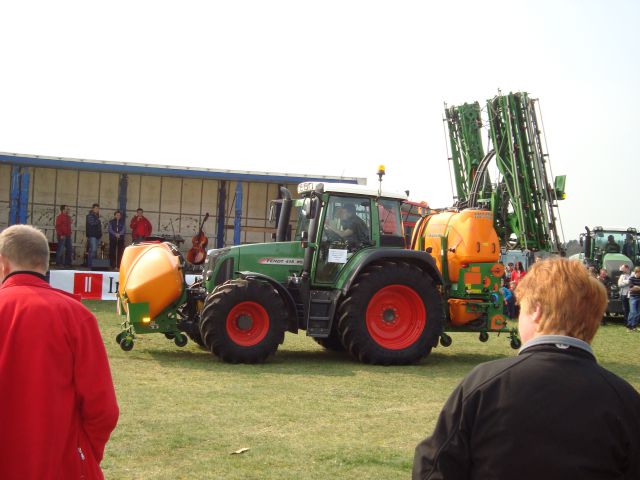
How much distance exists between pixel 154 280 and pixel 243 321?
1.27 m

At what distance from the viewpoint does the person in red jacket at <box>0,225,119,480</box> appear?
310 cm

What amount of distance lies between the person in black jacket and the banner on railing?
1621cm

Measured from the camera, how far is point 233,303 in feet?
31.9

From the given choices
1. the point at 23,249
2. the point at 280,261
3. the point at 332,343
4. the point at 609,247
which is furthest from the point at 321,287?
the point at 609,247

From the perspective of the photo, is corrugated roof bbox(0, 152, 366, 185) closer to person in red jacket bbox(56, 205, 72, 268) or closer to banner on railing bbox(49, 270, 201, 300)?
person in red jacket bbox(56, 205, 72, 268)

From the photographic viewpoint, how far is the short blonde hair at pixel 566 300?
7.73 feet

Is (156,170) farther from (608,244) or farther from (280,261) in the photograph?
(608,244)

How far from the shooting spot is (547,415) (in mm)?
2236

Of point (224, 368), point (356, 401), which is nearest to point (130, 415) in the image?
point (356, 401)

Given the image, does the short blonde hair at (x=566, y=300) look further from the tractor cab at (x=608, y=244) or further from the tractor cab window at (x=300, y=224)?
the tractor cab at (x=608, y=244)

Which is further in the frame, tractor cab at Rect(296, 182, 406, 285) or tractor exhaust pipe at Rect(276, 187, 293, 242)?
tractor exhaust pipe at Rect(276, 187, 293, 242)

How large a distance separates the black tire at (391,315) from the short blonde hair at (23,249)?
7.01m

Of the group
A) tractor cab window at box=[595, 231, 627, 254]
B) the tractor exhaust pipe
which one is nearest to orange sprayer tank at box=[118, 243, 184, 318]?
the tractor exhaust pipe

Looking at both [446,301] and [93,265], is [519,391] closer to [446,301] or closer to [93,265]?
[446,301]
